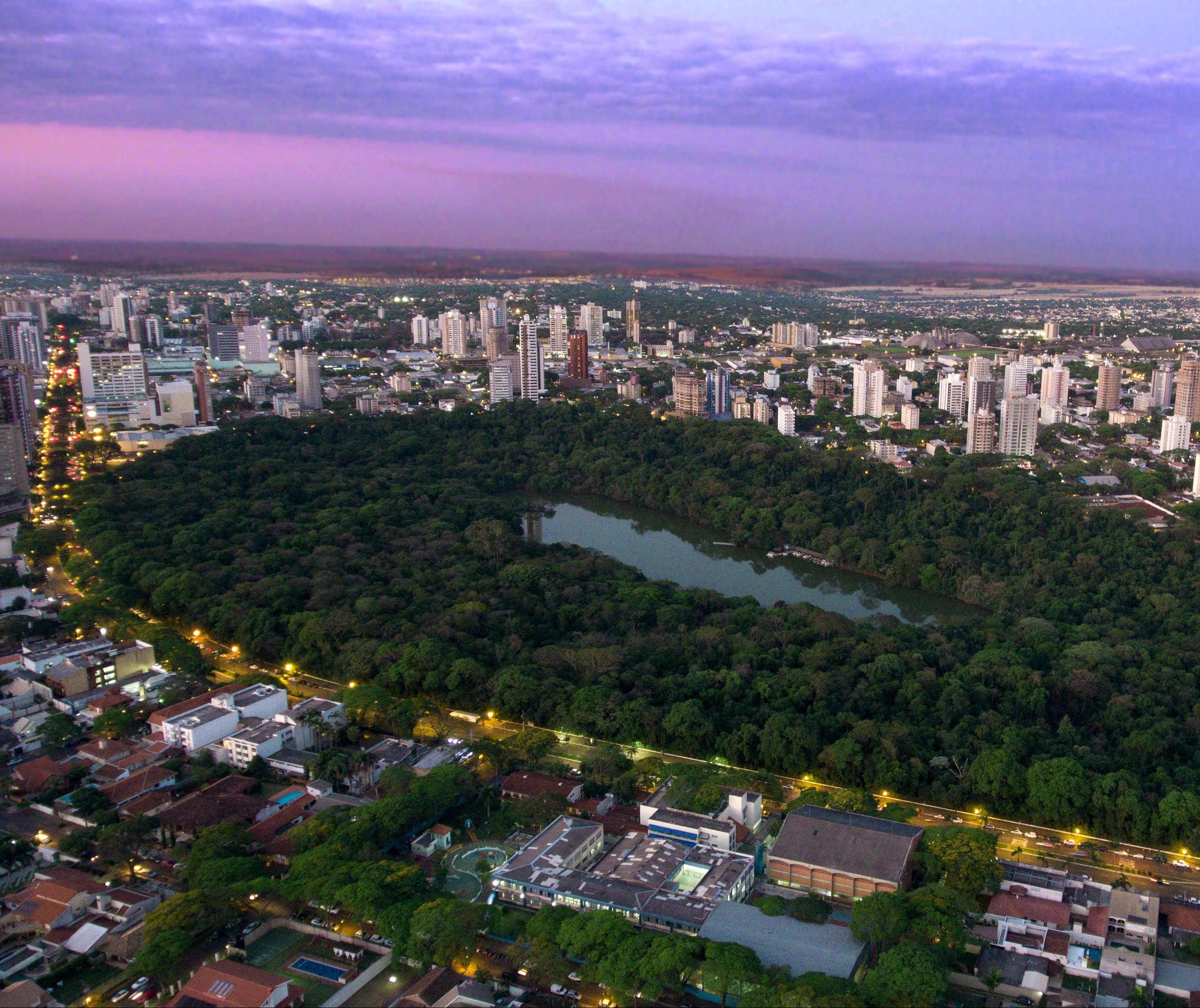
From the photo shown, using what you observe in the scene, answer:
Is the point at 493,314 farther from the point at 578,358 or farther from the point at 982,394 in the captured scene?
the point at 982,394

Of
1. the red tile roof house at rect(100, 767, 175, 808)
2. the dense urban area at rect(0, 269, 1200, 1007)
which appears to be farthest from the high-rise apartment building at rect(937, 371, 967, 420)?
the red tile roof house at rect(100, 767, 175, 808)

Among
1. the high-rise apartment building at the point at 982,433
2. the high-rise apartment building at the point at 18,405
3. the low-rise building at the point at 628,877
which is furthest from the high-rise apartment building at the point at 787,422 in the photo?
the low-rise building at the point at 628,877

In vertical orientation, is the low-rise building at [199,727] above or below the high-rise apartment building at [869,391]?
below

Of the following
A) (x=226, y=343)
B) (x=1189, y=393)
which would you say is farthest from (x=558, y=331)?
(x=1189, y=393)

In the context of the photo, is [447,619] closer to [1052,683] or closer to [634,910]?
[634,910]

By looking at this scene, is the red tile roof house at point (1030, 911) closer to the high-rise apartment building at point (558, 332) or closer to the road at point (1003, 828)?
the road at point (1003, 828)

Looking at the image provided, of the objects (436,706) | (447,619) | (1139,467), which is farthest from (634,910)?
(1139,467)
